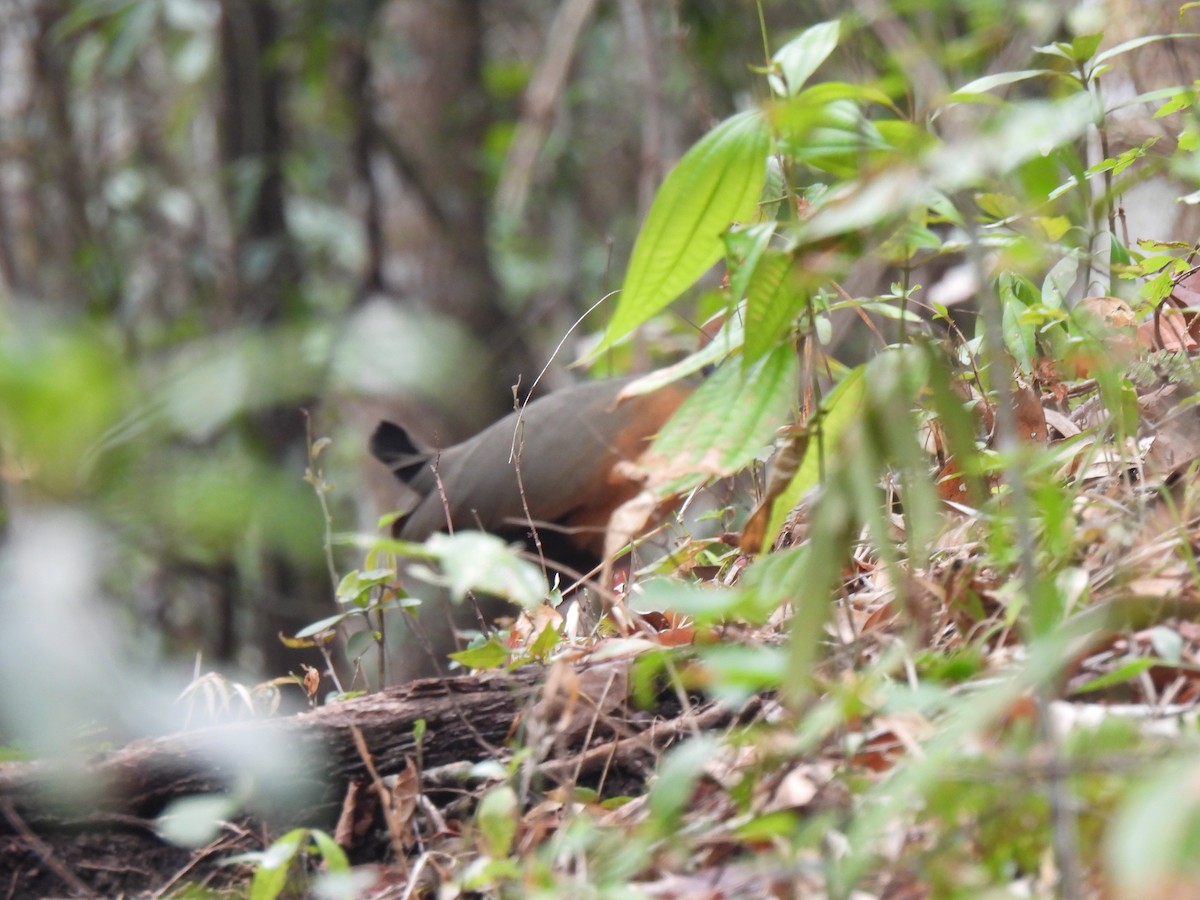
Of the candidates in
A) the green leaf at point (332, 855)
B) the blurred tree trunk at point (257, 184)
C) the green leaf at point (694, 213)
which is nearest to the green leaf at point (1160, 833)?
the green leaf at point (694, 213)

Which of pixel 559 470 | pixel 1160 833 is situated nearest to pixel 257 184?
pixel 559 470

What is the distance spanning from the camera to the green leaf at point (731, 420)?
152 centimetres

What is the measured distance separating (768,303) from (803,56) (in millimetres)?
296

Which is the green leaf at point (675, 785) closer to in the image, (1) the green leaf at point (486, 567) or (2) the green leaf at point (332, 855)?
(1) the green leaf at point (486, 567)

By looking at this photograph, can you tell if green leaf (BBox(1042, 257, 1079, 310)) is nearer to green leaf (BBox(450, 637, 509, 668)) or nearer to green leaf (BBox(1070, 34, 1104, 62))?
green leaf (BBox(1070, 34, 1104, 62))

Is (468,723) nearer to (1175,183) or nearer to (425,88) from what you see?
(1175,183)

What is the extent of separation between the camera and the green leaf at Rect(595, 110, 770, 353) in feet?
4.95

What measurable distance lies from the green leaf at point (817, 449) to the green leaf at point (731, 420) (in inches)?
2.4

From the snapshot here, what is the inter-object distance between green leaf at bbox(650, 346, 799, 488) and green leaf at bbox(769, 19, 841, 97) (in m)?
0.32

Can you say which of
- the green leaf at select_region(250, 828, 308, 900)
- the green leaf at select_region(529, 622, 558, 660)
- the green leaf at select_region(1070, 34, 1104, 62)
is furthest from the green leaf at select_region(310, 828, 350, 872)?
the green leaf at select_region(1070, 34, 1104, 62)

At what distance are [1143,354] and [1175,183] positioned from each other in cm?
113

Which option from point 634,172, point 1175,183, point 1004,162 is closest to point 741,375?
point 1004,162

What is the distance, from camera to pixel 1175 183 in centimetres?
304

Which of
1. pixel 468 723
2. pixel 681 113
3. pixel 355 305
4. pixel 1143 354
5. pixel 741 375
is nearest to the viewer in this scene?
pixel 741 375
